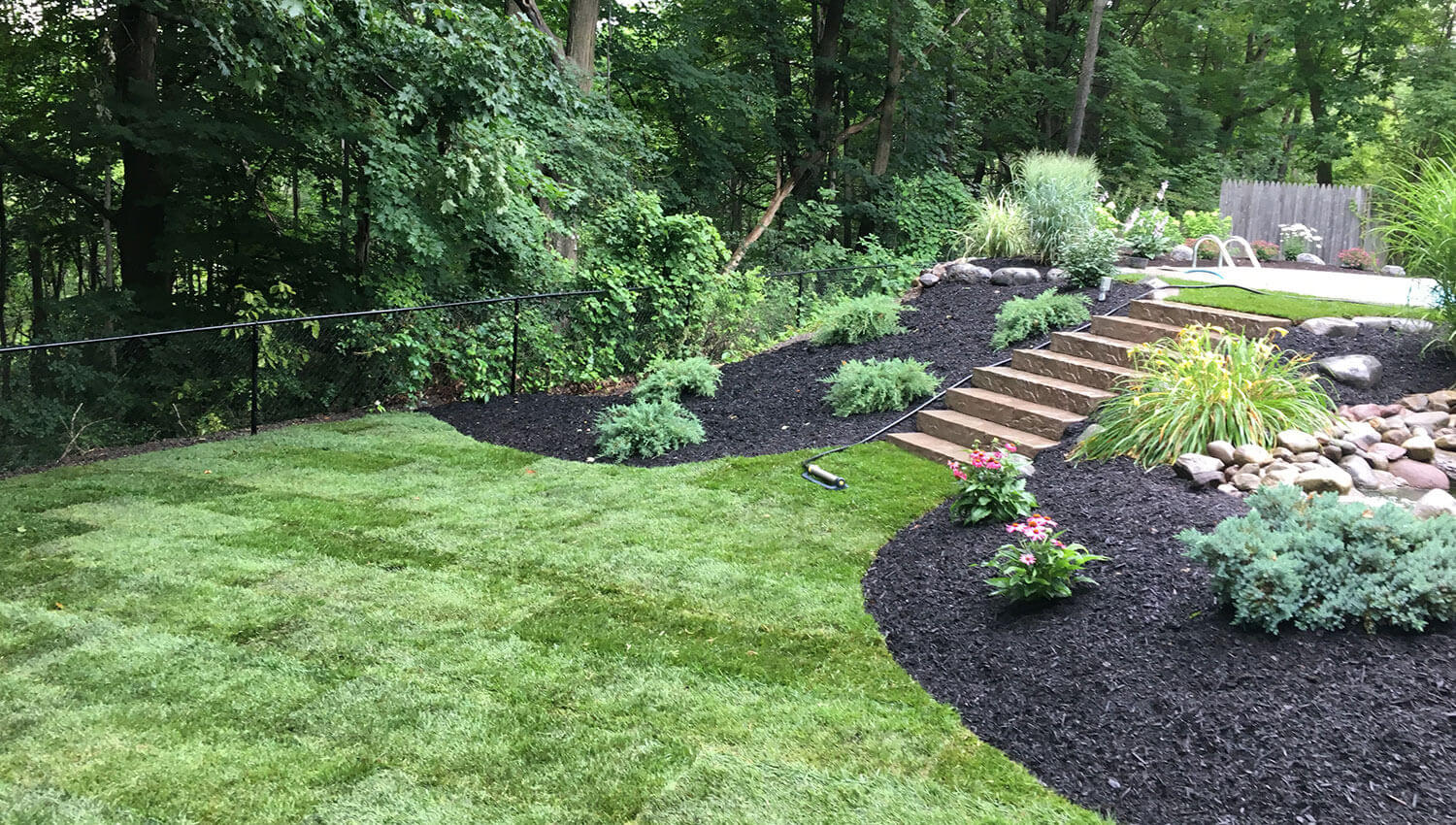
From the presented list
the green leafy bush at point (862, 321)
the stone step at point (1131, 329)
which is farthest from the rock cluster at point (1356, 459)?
the green leafy bush at point (862, 321)

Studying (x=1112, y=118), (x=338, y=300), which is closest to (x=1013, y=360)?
(x=338, y=300)

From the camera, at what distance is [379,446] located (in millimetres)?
7020

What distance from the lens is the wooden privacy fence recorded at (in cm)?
1234

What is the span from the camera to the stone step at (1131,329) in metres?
6.62

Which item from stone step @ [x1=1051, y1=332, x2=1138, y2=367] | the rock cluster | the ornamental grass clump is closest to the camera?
the rock cluster

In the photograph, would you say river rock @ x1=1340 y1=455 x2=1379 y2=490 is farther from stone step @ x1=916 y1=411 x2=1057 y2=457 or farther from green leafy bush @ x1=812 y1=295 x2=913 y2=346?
green leafy bush @ x1=812 y1=295 x2=913 y2=346

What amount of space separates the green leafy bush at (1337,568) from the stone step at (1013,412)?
265cm

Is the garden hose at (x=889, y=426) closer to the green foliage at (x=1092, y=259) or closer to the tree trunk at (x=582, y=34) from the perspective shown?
the green foliage at (x=1092, y=259)

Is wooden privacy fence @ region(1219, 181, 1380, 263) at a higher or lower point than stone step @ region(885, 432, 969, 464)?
higher

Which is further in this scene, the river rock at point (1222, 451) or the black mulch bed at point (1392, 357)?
the black mulch bed at point (1392, 357)

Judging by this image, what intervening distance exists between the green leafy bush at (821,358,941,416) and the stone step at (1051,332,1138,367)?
3.28ft

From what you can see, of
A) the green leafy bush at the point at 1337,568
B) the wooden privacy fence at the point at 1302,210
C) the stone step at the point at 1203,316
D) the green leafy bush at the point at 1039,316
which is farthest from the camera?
the wooden privacy fence at the point at 1302,210

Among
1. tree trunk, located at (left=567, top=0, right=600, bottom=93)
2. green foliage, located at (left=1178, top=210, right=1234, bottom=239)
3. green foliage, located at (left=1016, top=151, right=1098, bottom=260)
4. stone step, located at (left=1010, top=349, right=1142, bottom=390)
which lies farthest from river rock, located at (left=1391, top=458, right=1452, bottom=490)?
tree trunk, located at (left=567, top=0, right=600, bottom=93)

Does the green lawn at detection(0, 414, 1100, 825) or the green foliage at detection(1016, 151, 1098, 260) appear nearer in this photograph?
the green lawn at detection(0, 414, 1100, 825)
